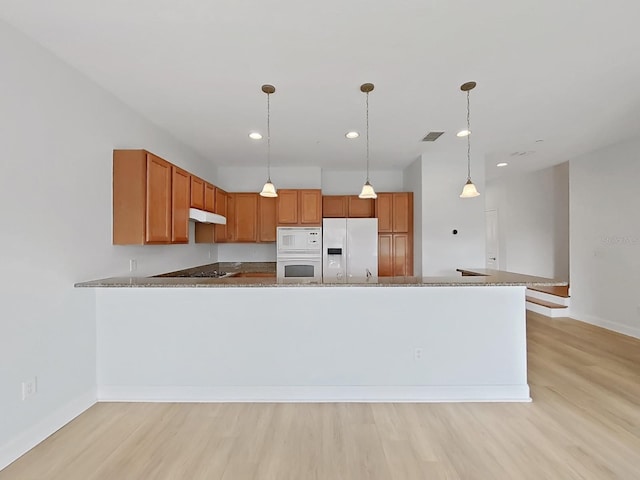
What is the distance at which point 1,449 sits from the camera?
72.3 inches

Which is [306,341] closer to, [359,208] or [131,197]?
[131,197]

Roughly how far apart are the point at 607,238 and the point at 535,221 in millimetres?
2095

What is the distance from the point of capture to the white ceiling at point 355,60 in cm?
181

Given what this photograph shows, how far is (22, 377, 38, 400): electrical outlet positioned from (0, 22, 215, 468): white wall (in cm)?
3

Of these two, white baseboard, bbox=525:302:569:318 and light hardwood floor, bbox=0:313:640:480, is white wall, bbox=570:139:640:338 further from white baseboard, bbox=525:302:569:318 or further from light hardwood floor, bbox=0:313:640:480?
light hardwood floor, bbox=0:313:640:480

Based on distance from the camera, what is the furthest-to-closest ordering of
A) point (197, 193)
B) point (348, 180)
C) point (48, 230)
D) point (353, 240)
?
point (348, 180) → point (353, 240) → point (197, 193) → point (48, 230)

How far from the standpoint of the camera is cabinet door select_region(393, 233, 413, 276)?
203 inches

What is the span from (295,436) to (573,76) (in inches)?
137

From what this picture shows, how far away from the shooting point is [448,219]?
4742 mm

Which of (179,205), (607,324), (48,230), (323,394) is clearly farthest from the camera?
(607,324)

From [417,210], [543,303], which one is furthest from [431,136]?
[543,303]

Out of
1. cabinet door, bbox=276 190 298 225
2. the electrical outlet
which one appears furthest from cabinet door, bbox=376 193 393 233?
the electrical outlet

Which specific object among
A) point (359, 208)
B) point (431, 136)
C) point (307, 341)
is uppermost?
point (431, 136)

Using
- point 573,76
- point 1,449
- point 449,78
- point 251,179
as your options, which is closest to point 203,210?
point 251,179
